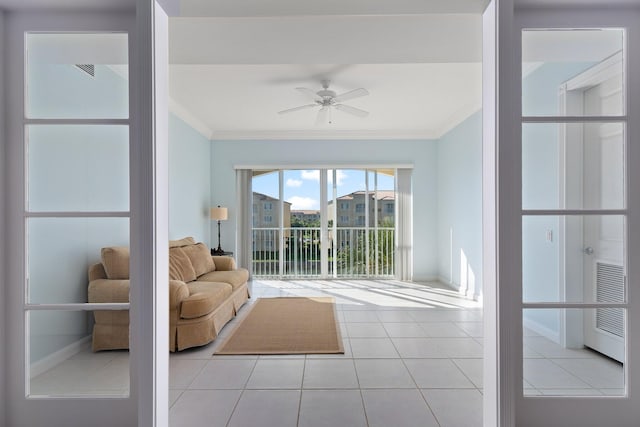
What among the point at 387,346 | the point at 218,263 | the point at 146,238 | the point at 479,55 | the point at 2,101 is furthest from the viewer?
the point at 218,263

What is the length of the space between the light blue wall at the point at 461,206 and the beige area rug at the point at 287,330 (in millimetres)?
2166

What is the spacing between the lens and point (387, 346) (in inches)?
127

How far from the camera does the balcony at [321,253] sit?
6.93 metres

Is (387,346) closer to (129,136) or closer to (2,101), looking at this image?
(129,136)

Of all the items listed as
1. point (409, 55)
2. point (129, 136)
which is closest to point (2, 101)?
point (129, 136)

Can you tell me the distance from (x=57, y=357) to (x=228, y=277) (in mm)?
2565

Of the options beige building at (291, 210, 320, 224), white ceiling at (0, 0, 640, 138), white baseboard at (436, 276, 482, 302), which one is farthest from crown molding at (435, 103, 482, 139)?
beige building at (291, 210, 320, 224)

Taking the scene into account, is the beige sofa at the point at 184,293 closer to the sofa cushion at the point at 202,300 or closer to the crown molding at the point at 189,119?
the sofa cushion at the point at 202,300

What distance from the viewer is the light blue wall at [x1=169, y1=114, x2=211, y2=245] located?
16.0ft

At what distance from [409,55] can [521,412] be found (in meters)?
2.34

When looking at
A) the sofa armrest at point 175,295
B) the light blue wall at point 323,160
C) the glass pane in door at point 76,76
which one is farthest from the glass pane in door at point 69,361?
the light blue wall at point 323,160

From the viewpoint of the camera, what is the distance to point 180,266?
12.9 ft

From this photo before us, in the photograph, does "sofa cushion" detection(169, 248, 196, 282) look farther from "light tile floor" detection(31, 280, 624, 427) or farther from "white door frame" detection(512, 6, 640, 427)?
"white door frame" detection(512, 6, 640, 427)

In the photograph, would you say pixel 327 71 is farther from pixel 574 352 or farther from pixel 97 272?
pixel 574 352
